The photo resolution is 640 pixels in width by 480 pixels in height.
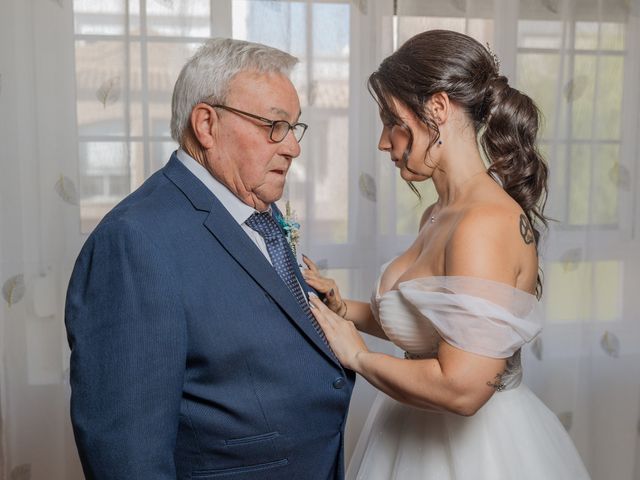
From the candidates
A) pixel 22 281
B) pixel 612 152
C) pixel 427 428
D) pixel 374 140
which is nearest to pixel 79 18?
pixel 22 281

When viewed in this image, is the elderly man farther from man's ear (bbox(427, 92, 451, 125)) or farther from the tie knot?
man's ear (bbox(427, 92, 451, 125))

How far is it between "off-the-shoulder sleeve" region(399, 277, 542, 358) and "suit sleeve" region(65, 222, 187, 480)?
19.9 inches

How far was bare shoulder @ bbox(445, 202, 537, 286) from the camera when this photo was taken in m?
1.36

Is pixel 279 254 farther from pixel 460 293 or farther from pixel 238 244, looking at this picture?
pixel 460 293

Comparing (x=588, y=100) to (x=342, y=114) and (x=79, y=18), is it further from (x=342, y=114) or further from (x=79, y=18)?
(x=79, y=18)

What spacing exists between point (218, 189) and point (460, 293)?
1.65 feet

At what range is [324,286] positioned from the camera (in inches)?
67.8

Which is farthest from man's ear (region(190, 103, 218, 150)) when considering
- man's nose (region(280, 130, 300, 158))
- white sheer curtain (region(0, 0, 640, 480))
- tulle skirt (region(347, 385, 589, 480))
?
white sheer curtain (region(0, 0, 640, 480))

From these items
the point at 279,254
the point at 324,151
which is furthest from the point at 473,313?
the point at 324,151

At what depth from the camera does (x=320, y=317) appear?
1531mm

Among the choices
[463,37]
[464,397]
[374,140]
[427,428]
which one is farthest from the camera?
[374,140]

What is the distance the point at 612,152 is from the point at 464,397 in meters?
1.79

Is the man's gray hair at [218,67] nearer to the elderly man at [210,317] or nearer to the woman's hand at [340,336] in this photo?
the elderly man at [210,317]

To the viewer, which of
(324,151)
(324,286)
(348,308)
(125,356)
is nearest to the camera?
(125,356)
